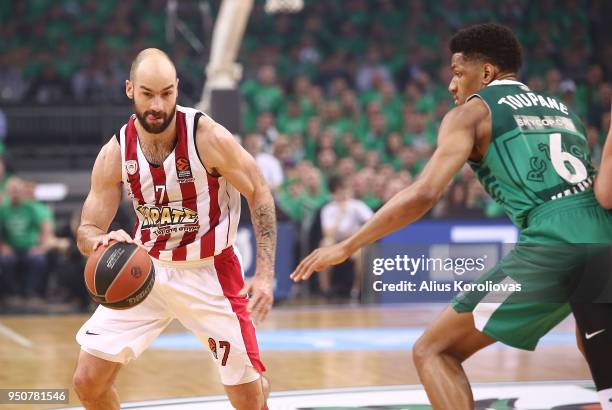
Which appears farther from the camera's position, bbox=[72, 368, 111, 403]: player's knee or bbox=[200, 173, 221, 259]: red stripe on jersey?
bbox=[200, 173, 221, 259]: red stripe on jersey

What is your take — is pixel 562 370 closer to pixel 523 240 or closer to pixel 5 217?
→ pixel 523 240

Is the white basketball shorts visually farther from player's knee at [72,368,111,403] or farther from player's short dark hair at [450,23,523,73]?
player's short dark hair at [450,23,523,73]

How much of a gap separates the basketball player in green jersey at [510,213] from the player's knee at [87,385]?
4.10 feet

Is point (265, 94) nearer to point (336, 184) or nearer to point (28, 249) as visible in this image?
point (336, 184)

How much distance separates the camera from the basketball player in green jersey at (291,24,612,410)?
3.85 metres

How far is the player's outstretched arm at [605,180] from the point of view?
147 inches

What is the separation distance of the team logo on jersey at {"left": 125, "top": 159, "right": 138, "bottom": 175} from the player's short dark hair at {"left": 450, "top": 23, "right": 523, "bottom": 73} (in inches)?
62.0

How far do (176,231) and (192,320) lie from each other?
42cm

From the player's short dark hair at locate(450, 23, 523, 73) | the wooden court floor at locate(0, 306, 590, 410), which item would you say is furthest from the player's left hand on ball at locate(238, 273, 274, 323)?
the wooden court floor at locate(0, 306, 590, 410)

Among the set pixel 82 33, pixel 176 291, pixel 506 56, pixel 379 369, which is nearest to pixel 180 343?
pixel 379 369

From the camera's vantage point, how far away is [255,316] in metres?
4.30

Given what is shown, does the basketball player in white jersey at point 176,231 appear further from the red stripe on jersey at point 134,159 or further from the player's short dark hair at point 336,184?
the player's short dark hair at point 336,184

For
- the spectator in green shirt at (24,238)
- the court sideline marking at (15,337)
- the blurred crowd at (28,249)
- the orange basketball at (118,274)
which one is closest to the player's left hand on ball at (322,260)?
the orange basketball at (118,274)

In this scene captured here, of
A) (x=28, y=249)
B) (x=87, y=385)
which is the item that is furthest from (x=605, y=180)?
(x=28, y=249)
